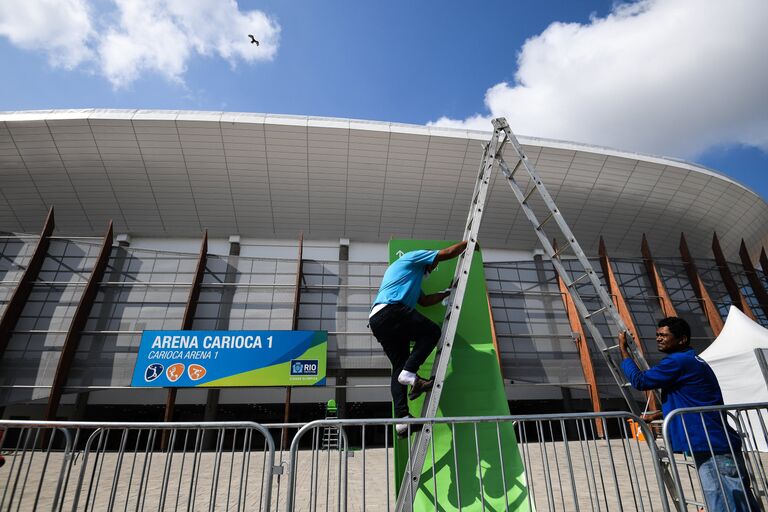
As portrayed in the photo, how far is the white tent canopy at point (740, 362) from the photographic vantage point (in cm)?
883

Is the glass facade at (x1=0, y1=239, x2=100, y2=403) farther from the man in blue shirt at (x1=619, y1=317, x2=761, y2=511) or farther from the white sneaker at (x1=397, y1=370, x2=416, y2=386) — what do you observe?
the man in blue shirt at (x1=619, y1=317, x2=761, y2=511)

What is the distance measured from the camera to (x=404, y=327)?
3.44 metres

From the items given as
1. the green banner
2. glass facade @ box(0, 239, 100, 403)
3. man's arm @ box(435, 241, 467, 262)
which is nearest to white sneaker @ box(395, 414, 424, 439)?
the green banner

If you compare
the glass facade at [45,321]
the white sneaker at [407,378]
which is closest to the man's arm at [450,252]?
the white sneaker at [407,378]

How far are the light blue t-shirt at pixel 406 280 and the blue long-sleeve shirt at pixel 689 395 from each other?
1793mm

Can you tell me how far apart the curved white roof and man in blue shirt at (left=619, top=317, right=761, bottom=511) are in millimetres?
19230

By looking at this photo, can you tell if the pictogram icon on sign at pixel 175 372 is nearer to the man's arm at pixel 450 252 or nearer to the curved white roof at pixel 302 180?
the curved white roof at pixel 302 180

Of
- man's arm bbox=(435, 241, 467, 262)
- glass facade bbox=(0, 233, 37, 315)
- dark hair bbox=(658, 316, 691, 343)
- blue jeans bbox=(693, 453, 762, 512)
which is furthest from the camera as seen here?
glass facade bbox=(0, 233, 37, 315)

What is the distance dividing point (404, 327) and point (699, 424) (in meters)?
2.25

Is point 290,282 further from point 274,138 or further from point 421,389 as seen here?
point 421,389

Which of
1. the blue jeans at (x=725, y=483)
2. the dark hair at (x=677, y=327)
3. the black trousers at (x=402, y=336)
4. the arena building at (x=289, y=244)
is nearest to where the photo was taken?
the blue jeans at (x=725, y=483)

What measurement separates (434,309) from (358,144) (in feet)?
59.4

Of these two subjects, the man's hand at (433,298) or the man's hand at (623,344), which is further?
the man's hand at (433,298)

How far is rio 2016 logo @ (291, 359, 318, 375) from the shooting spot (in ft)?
51.7
